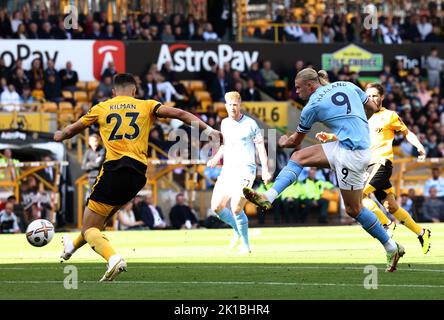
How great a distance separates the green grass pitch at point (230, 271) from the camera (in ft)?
38.8

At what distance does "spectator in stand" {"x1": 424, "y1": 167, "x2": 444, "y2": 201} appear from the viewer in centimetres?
3048

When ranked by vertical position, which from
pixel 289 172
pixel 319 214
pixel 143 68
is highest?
pixel 289 172

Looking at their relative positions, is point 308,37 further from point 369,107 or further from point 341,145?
point 341,145

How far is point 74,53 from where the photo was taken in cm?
3519

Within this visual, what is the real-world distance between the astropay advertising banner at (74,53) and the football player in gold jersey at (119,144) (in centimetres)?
2114

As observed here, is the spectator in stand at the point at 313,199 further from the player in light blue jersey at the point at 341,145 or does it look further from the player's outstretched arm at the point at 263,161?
the player in light blue jersey at the point at 341,145

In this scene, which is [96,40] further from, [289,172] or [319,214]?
[289,172]

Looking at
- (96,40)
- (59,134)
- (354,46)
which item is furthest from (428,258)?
(354,46)

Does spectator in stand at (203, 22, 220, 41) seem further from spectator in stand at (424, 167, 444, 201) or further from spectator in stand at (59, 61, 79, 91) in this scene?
spectator in stand at (424, 167, 444, 201)

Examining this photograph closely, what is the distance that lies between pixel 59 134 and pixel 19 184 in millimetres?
15751

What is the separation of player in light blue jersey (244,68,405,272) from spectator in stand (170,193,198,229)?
48.2 ft

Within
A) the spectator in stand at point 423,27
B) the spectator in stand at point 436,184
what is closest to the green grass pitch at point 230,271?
the spectator in stand at point 436,184

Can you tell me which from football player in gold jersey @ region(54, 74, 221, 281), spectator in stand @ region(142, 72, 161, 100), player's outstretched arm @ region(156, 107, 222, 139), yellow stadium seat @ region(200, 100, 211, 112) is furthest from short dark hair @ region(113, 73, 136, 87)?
yellow stadium seat @ region(200, 100, 211, 112)

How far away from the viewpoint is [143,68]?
36.3 metres
